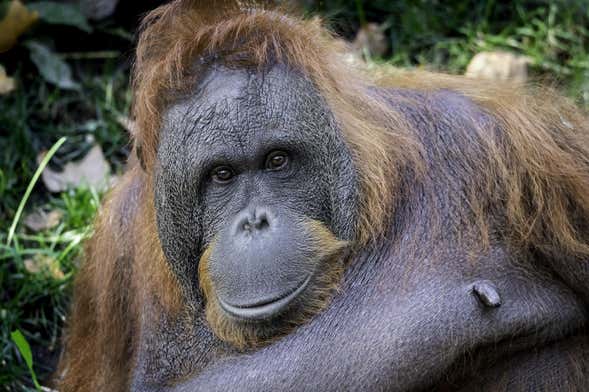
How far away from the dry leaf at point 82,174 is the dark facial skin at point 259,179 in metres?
1.66

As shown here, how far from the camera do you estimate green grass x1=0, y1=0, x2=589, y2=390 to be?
4.27 meters

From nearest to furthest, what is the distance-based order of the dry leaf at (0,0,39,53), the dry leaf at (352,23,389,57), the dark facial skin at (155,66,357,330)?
the dark facial skin at (155,66,357,330), the dry leaf at (0,0,39,53), the dry leaf at (352,23,389,57)

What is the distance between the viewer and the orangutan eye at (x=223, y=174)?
294cm

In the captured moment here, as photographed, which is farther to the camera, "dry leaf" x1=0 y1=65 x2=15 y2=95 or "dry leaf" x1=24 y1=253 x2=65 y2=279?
"dry leaf" x1=0 y1=65 x2=15 y2=95

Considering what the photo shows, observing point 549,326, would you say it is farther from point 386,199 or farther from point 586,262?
point 386,199

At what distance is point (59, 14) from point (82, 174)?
2.59ft

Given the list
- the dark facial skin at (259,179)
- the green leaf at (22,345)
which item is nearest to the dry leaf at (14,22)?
the green leaf at (22,345)

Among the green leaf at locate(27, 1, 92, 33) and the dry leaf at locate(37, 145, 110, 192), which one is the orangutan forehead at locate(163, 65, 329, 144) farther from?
the green leaf at locate(27, 1, 92, 33)

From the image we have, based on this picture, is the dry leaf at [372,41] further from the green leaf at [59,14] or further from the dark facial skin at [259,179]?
the dark facial skin at [259,179]

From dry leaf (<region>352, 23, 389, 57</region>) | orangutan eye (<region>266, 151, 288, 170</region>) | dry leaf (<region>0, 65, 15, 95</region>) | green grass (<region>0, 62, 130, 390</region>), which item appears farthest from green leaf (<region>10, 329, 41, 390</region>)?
dry leaf (<region>352, 23, 389, 57</region>)

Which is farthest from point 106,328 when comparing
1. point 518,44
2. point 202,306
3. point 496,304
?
point 518,44

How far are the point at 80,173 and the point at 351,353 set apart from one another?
2109 mm

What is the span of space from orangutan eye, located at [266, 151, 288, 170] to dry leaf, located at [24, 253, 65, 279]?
1625mm

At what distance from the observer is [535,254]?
3041 millimetres
